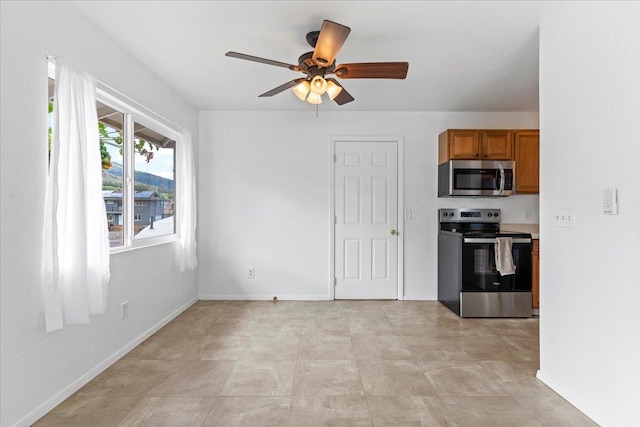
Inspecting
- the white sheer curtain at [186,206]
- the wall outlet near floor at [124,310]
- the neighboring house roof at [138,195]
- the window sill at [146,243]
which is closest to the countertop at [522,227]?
the white sheer curtain at [186,206]

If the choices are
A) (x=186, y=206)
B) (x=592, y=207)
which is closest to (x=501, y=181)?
(x=592, y=207)

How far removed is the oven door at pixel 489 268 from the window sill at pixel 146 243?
3.14m

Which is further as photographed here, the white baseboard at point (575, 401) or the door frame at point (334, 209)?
the door frame at point (334, 209)

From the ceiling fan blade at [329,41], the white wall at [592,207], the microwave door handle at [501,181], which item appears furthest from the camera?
the microwave door handle at [501,181]

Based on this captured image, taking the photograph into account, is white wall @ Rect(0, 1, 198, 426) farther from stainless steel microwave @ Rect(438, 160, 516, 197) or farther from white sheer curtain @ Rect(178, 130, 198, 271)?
stainless steel microwave @ Rect(438, 160, 516, 197)

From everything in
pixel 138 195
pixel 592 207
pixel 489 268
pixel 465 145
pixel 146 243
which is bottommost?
pixel 489 268

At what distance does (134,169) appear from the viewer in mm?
3344

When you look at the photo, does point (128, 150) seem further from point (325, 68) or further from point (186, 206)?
point (325, 68)

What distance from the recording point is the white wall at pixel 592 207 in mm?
1852

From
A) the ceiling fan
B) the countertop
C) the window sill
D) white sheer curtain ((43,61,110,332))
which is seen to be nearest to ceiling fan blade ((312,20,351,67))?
the ceiling fan

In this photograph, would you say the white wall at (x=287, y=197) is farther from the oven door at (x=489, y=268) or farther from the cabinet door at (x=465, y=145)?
the oven door at (x=489, y=268)

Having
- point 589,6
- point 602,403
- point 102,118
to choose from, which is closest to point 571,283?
point 602,403

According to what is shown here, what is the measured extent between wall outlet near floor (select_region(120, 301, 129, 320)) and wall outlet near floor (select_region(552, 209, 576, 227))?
125 inches

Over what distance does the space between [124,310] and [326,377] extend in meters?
1.68
